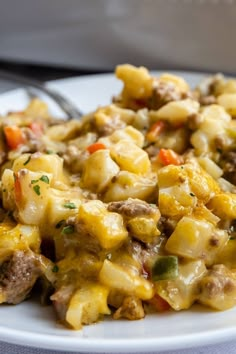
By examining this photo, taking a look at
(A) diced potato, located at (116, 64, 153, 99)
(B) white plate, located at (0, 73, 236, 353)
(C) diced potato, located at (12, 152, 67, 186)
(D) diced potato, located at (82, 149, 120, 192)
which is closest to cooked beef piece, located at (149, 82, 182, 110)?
(A) diced potato, located at (116, 64, 153, 99)

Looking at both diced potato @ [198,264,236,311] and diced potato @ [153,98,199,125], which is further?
diced potato @ [153,98,199,125]

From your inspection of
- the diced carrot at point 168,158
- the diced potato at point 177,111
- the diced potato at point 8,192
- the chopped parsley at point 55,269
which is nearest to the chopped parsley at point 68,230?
the chopped parsley at point 55,269

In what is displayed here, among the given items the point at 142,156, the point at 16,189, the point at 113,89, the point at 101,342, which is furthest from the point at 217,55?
the point at 101,342

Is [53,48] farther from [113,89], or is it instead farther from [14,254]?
[14,254]

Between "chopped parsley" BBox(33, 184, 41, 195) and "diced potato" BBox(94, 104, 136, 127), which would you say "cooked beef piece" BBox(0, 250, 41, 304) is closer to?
"chopped parsley" BBox(33, 184, 41, 195)

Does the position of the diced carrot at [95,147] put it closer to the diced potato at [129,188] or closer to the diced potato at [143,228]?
the diced potato at [129,188]

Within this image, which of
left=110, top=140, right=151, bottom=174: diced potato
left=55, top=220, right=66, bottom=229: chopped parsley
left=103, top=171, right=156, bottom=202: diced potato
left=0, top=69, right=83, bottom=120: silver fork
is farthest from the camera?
left=0, top=69, right=83, bottom=120: silver fork

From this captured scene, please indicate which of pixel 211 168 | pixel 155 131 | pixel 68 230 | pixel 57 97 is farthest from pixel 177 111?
pixel 57 97

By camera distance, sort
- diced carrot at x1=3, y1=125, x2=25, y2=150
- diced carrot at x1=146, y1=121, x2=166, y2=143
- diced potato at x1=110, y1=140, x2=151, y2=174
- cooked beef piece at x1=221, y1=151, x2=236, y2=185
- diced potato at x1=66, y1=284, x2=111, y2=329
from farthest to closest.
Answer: diced carrot at x1=3, y1=125, x2=25, y2=150 < diced carrot at x1=146, y1=121, x2=166, y2=143 < cooked beef piece at x1=221, y1=151, x2=236, y2=185 < diced potato at x1=110, y1=140, x2=151, y2=174 < diced potato at x1=66, y1=284, x2=111, y2=329
